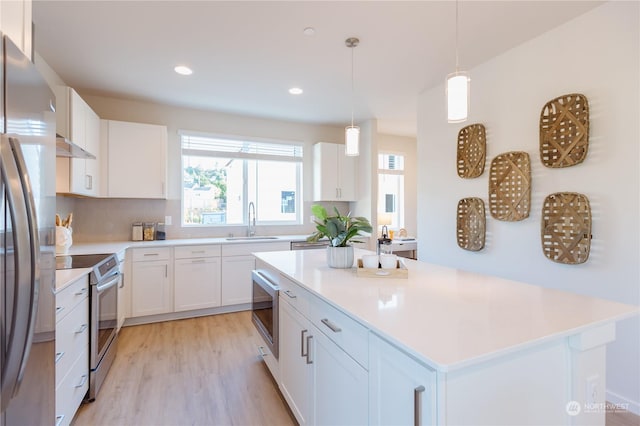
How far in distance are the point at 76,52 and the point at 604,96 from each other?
4.05m

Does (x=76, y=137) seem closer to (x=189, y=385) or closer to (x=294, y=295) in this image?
(x=189, y=385)

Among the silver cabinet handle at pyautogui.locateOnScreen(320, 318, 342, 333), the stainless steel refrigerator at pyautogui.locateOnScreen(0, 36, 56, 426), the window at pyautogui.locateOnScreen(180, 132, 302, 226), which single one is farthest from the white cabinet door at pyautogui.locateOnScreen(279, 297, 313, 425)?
the window at pyautogui.locateOnScreen(180, 132, 302, 226)

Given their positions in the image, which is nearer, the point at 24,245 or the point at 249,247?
the point at 24,245

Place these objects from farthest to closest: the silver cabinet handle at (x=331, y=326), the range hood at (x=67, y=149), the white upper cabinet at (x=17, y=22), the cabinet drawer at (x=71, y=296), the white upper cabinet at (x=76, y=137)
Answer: the white upper cabinet at (x=76, y=137) < the range hood at (x=67, y=149) < the cabinet drawer at (x=71, y=296) < the silver cabinet handle at (x=331, y=326) < the white upper cabinet at (x=17, y=22)

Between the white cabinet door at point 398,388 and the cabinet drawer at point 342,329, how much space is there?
0.05 m

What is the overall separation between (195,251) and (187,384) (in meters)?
1.67

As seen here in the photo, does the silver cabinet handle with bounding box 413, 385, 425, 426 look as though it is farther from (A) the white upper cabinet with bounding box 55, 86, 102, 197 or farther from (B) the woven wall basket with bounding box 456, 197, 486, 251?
(A) the white upper cabinet with bounding box 55, 86, 102, 197

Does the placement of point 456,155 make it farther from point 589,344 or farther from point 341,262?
point 589,344

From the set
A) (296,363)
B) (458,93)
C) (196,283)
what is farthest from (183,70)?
(296,363)

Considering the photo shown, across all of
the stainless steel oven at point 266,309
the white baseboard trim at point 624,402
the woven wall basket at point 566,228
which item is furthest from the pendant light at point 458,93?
the white baseboard trim at point 624,402

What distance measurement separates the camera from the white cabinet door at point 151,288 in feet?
11.1

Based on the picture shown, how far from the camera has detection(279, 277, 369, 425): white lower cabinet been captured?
4.00ft

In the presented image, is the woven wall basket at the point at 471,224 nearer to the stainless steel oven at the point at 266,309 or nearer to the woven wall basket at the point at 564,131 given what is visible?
the woven wall basket at the point at 564,131

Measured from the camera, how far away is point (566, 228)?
226 cm
